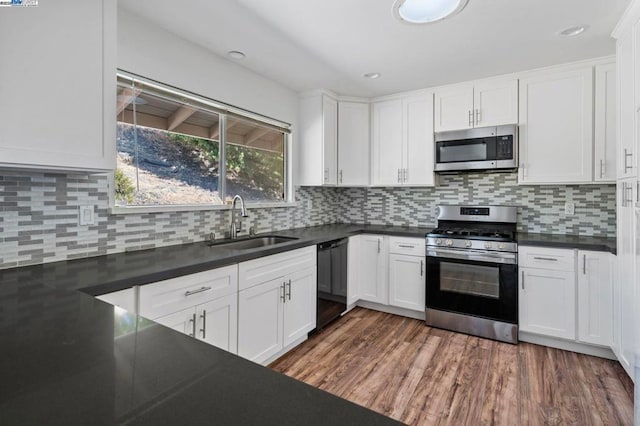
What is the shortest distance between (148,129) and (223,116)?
662mm

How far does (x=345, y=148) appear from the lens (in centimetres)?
362

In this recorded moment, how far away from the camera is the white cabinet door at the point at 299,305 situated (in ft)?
8.04

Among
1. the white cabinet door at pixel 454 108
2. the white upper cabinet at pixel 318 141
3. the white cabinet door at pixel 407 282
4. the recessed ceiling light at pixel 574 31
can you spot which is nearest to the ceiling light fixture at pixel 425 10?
the recessed ceiling light at pixel 574 31

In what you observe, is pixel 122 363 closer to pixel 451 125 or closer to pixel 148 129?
pixel 148 129

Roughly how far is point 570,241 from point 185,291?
2.89 metres

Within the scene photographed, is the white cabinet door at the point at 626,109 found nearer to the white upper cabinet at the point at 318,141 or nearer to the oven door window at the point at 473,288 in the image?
the oven door window at the point at 473,288

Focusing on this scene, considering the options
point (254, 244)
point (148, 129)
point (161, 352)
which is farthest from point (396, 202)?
point (161, 352)

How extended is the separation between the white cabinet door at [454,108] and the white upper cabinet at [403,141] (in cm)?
8

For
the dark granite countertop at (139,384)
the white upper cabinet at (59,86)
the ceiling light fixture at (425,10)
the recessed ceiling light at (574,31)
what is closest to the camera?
the dark granite countertop at (139,384)

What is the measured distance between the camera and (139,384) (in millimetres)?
534

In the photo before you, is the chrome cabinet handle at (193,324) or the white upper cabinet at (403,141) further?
the white upper cabinet at (403,141)

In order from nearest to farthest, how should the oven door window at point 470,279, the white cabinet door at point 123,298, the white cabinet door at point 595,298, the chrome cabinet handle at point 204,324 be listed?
the white cabinet door at point 123,298, the chrome cabinet handle at point 204,324, the white cabinet door at point 595,298, the oven door window at point 470,279

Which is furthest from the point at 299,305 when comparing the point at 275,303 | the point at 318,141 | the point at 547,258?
the point at 547,258

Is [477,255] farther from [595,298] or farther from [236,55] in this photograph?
[236,55]
